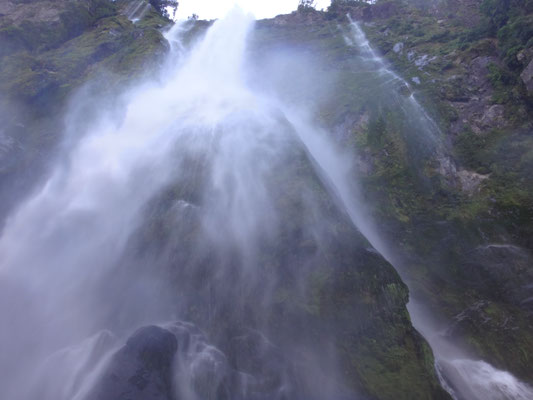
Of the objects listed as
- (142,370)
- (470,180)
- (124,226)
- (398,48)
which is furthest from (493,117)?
(142,370)

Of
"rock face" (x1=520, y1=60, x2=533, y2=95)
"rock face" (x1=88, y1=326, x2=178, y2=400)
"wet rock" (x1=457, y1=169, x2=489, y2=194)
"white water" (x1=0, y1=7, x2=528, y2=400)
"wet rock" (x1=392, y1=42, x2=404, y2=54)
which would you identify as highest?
"rock face" (x1=520, y1=60, x2=533, y2=95)

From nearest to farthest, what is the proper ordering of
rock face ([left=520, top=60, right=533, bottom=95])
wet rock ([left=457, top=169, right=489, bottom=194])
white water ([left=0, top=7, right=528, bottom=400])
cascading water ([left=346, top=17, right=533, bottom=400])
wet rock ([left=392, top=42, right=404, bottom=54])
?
1. white water ([left=0, top=7, right=528, bottom=400])
2. cascading water ([left=346, top=17, right=533, bottom=400])
3. wet rock ([left=457, top=169, right=489, bottom=194])
4. rock face ([left=520, top=60, right=533, bottom=95])
5. wet rock ([left=392, top=42, right=404, bottom=54])

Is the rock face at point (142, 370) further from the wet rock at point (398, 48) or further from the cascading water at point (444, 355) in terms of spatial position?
the wet rock at point (398, 48)

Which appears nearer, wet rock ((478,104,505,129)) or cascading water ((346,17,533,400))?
cascading water ((346,17,533,400))

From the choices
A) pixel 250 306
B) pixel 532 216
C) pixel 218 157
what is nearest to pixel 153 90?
pixel 218 157

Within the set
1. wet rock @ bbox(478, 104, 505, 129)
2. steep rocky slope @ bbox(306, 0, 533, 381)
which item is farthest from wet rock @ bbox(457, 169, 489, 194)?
wet rock @ bbox(478, 104, 505, 129)

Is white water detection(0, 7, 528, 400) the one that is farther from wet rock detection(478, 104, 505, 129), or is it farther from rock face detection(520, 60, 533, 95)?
rock face detection(520, 60, 533, 95)

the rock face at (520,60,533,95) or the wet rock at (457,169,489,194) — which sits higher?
the rock face at (520,60,533,95)

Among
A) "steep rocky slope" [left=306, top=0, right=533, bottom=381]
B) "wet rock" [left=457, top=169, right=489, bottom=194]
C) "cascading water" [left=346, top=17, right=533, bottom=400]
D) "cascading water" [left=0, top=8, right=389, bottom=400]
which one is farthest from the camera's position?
"wet rock" [left=457, top=169, right=489, bottom=194]
